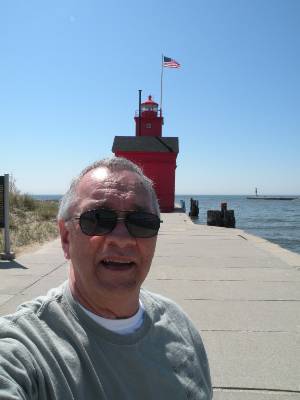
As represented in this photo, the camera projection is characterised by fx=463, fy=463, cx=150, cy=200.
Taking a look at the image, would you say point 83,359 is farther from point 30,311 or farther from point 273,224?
point 273,224

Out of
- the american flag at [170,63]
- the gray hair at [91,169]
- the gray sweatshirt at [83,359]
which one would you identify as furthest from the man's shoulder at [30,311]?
the american flag at [170,63]

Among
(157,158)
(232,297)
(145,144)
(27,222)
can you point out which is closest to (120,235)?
(232,297)

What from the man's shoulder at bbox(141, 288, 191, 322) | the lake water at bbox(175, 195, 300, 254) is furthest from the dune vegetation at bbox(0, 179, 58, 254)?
the lake water at bbox(175, 195, 300, 254)

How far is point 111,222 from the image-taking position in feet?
5.60

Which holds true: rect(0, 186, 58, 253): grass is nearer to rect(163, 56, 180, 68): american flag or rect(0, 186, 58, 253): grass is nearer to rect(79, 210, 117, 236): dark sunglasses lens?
rect(79, 210, 117, 236): dark sunglasses lens

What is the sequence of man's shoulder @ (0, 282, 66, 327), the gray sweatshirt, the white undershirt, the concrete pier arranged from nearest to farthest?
the gray sweatshirt → man's shoulder @ (0, 282, 66, 327) → the white undershirt → the concrete pier

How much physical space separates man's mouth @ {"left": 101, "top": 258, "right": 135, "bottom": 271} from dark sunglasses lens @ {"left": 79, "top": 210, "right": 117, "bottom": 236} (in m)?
0.10

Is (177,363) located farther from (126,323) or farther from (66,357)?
(66,357)

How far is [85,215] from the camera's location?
171cm

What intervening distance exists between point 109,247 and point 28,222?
15641mm

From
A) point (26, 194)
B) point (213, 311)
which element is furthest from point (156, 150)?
point (213, 311)

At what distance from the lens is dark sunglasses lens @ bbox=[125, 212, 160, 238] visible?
1735 millimetres

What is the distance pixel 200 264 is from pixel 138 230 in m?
6.88

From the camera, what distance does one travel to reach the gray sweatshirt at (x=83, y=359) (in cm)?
132
